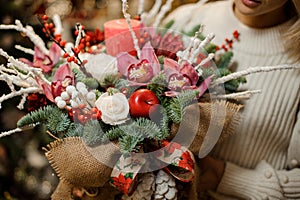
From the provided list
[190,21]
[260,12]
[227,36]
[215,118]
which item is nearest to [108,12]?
[190,21]

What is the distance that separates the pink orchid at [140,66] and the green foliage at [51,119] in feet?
0.50

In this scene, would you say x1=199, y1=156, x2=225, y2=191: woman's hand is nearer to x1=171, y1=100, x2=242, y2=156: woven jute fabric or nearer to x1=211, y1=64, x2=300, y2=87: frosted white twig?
x1=171, y1=100, x2=242, y2=156: woven jute fabric

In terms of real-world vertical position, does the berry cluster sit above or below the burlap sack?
above

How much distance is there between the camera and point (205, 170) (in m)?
1.00

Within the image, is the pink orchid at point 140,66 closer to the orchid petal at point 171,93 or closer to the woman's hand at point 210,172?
the orchid petal at point 171,93

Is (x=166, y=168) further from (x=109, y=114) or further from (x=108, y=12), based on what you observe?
(x=108, y=12)

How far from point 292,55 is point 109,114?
54cm

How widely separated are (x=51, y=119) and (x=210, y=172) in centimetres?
46

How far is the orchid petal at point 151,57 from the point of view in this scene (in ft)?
2.58

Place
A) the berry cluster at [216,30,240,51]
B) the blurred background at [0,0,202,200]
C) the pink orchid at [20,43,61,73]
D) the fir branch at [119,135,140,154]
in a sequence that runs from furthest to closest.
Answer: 1. the blurred background at [0,0,202,200]
2. the berry cluster at [216,30,240,51]
3. the pink orchid at [20,43,61,73]
4. the fir branch at [119,135,140,154]

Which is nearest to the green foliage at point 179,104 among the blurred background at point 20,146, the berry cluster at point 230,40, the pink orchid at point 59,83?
the pink orchid at point 59,83

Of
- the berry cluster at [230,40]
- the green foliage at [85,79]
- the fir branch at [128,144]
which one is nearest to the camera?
the fir branch at [128,144]

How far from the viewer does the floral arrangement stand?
72cm

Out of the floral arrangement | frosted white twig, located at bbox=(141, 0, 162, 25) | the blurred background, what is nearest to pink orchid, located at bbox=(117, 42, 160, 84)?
the floral arrangement
